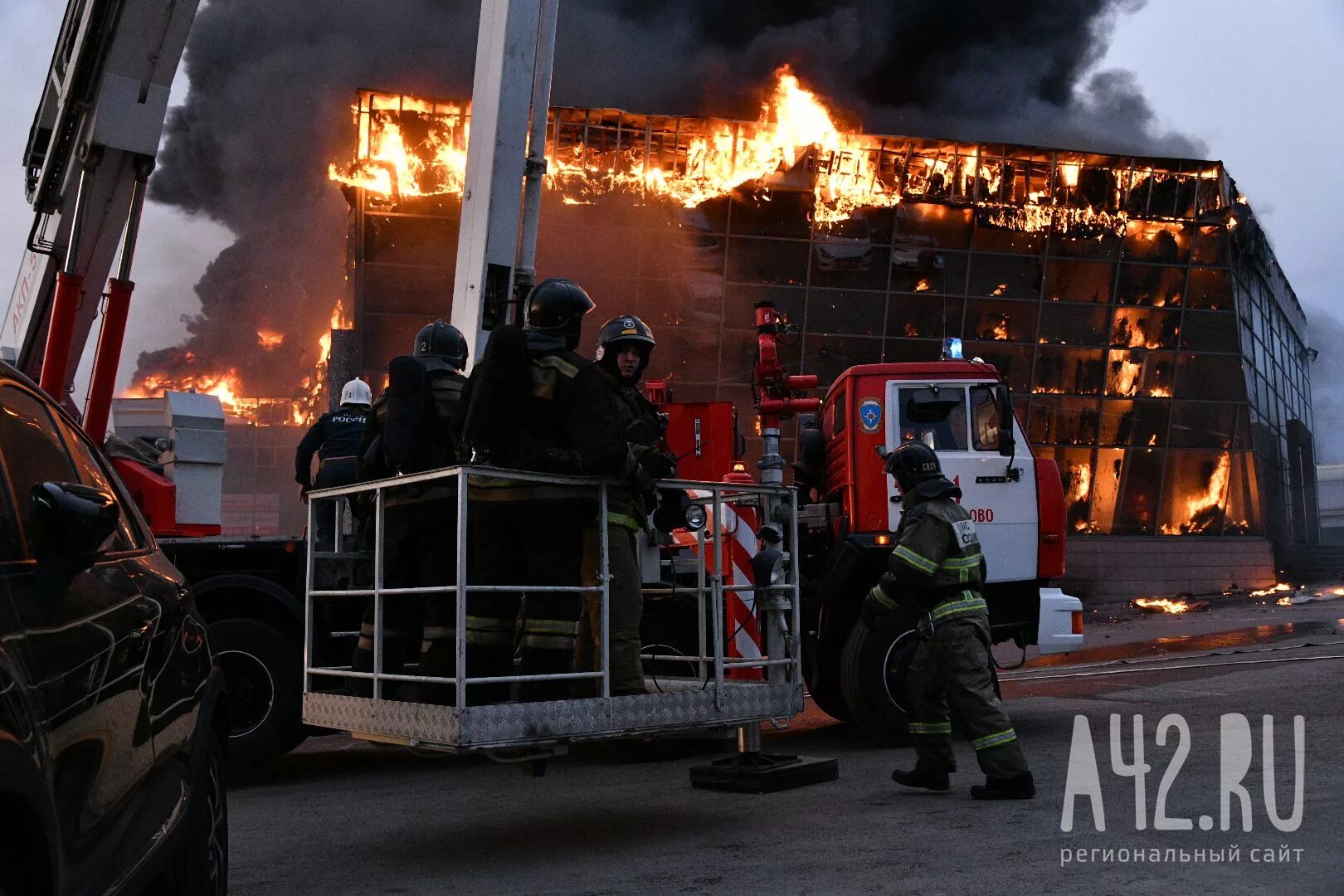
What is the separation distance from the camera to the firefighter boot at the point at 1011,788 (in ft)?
19.5

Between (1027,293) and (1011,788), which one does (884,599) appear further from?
(1027,293)

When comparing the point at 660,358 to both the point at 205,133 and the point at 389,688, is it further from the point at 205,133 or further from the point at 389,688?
the point at 205,133

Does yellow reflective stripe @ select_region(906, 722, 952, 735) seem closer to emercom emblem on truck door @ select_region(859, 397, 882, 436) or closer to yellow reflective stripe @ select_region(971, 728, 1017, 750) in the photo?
yellow reflective stripe @ select_region(971, 728, 1017, 750)

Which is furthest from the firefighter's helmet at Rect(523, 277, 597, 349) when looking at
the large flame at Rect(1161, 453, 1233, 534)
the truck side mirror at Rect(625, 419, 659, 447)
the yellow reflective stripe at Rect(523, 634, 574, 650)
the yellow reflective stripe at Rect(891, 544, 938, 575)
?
the large flame at Rect(1161, 453, 1233, 534)

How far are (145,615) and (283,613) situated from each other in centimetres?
423

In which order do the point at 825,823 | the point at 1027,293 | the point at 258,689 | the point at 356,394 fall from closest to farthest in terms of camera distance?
the point at 825,823 → the point at 258,689 → the point at 356,394 → the point at 1027,293

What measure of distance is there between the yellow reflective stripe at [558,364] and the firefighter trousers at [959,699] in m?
2.40

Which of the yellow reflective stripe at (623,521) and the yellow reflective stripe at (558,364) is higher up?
the yellow reflective stripe at (558,364)

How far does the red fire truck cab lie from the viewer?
8.27 metres

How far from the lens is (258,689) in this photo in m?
7.14

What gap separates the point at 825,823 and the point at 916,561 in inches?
54.3

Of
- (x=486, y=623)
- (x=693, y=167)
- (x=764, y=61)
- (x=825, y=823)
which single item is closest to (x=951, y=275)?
(x=693, y=167)

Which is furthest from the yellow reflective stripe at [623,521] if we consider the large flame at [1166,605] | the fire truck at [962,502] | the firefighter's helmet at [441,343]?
the large flame at [1166,605]

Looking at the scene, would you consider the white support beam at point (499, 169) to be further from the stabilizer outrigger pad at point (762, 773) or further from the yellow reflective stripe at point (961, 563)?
the yellow reflective stripe at point (961, 563)
